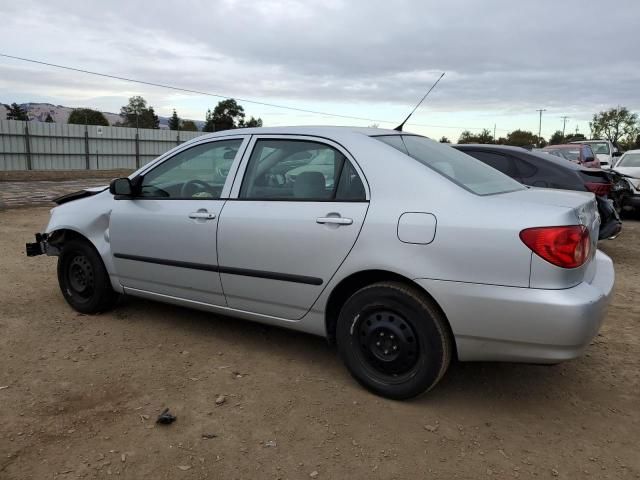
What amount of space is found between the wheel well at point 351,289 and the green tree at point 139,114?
231 ft

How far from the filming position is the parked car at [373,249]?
8.73 feet

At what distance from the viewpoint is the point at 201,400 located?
10.3 feet

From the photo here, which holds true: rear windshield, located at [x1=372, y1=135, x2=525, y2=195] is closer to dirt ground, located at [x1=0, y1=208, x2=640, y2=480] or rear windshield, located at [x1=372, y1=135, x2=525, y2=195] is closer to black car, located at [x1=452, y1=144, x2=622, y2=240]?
dirt ground, located at [x1=0, y1=208, x2=640, y2=480]

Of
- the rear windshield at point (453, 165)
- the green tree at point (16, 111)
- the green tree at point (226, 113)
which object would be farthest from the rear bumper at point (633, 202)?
the green tree at point (16, 111)

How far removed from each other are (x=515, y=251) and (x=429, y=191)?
565 millimetres

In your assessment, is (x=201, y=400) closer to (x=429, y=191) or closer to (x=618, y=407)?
(x=429, y=191)

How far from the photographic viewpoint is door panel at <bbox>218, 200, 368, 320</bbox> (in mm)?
3148

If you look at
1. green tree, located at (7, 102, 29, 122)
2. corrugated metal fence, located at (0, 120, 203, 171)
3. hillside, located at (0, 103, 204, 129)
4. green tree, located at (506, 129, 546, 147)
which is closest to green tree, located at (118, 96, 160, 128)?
hillside, located at (0, 103, 204, 129)

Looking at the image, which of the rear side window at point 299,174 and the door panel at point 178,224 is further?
the door panel at point 178,224

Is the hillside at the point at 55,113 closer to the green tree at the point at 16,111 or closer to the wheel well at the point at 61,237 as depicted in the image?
the green tree at the point at 16,111

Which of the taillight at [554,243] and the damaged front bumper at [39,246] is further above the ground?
the taillight at [554,243]

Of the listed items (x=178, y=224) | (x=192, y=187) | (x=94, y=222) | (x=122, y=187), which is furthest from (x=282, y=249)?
(x=94, y=222)

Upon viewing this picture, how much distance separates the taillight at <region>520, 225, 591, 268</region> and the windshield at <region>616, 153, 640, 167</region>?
1008cm

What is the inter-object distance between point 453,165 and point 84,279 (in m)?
3.20
